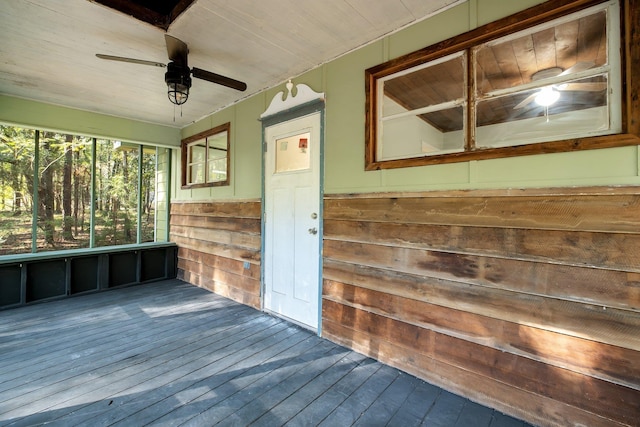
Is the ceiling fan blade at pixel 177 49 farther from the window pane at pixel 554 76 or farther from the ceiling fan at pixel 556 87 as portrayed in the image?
the ceiling fan at pixel 556 87

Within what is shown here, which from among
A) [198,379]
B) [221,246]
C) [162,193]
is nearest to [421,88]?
[198,379]

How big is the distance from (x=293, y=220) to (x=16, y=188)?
3797 millimetres

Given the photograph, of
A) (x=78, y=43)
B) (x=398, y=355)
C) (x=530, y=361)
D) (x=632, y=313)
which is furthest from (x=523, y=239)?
(x=78, y=43)

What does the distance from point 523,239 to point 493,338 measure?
64 centimetres

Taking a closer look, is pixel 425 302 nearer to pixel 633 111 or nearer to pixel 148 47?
pixel 633 111

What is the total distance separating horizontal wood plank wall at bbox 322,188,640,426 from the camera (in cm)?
143

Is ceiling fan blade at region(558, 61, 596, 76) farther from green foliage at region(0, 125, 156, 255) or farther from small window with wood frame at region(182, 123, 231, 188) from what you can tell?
green foliage at region(0, 125, 156, 255)

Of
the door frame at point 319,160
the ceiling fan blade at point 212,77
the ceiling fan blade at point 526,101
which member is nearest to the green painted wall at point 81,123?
the door frame at point 319,160

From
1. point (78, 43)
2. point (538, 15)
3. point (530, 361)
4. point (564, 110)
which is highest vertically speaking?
point (78, 43)

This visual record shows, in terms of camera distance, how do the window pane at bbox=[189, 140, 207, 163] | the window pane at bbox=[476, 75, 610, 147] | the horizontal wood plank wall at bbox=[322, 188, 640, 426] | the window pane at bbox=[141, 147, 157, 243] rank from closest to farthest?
the horizontal wood plank wall at bbox=[322, 188, 640, 426] → the window pane at bbox=[476, 75, 610, 147] → the window pane at bbox=[189, 140, 207, 163] → the window pane at bbox=[141, 147, 157, 243]

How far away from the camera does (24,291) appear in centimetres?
350

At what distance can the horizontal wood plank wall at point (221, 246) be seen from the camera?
3539mm

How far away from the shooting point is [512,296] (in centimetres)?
172

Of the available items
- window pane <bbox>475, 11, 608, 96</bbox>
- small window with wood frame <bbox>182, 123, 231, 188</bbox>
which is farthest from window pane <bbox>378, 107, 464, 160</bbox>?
small window with wood frame <bbox>182, 123, 231, 188</bbox>
